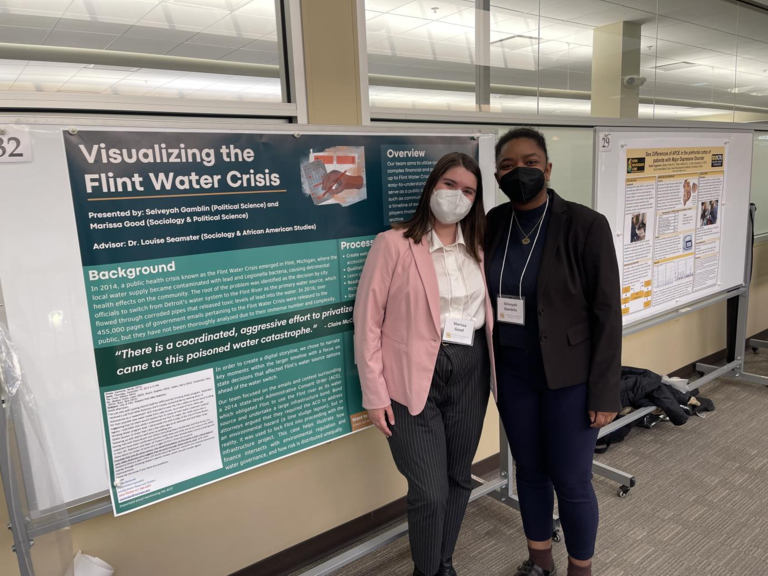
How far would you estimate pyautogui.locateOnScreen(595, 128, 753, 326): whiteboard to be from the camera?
2.72m

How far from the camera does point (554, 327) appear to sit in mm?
1682

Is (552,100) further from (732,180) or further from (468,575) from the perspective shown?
(468,575)

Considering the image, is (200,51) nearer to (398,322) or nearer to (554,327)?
(398,322)

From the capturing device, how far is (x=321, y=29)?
193cm

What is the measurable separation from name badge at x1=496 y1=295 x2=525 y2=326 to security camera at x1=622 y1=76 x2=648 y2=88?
231 cm

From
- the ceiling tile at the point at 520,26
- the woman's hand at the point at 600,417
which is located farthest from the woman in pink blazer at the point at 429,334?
the ceiling tile at the point at 520,26

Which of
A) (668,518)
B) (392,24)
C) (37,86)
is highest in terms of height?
(392,24)

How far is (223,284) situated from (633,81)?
2.98m

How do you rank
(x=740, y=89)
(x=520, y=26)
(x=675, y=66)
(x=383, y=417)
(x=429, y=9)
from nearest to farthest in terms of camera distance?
(x=383, y=417), (x=429, y=9), (x=520, y=26), (x=675, y=66), (x=740, y=89)

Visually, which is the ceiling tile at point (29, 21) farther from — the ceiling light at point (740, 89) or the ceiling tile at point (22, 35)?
the ceiling light at point (740, 89)

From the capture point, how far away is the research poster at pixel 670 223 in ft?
9.55

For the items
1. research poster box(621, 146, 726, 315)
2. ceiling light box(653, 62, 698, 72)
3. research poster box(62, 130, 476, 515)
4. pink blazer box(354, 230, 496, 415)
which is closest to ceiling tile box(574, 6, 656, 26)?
ceiling light box(653, 62, 698, 72)

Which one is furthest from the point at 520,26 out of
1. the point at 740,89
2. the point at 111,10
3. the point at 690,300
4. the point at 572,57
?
the point at 740,89

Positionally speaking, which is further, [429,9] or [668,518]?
[668,518]
